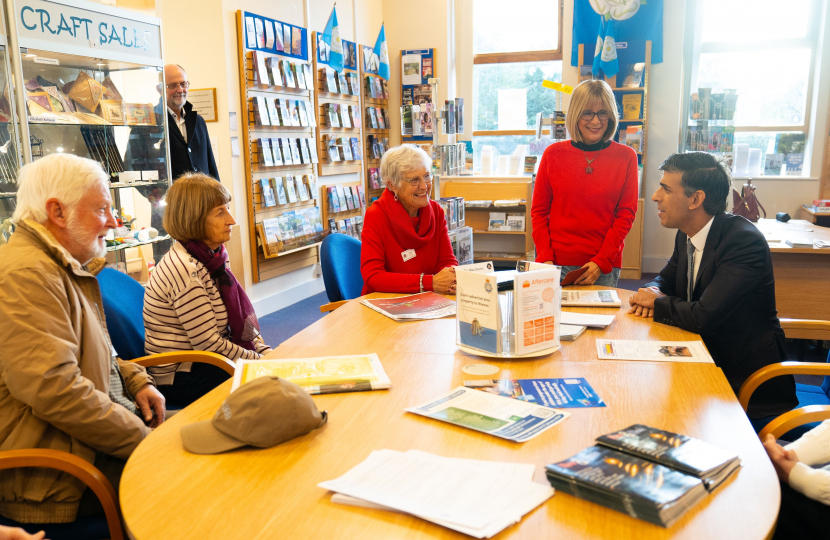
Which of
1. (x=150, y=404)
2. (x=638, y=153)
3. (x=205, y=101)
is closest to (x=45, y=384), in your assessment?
(x=150, y=404)

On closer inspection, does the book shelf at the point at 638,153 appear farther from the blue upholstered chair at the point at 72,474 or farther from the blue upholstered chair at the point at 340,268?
the blue upholstered chair at the point at 72,474

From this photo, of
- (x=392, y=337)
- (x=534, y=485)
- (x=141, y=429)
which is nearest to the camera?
(x=534, y=485)

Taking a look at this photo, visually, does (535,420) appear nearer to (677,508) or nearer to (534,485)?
(534,485)

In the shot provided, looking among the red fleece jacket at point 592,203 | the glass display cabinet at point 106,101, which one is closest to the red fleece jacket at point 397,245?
the red fleece jacket at point 592,203

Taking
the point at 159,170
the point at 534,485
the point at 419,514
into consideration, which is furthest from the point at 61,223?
the point at 159,170

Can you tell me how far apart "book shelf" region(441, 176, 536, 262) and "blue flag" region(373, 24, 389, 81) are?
1302 millimetres

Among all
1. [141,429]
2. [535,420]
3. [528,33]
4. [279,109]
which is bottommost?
[141,429]

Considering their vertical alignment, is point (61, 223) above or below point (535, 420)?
above

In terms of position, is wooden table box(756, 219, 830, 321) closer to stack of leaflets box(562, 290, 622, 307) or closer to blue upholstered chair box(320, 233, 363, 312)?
stack of leaflets box(562, 290, 622, 307)

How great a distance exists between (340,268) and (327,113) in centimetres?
350

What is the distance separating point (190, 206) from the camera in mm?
2213

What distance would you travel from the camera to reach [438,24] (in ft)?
23.4

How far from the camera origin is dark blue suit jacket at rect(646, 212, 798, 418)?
6.54 ft

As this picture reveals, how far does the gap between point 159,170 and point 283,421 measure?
3248 millimetres
